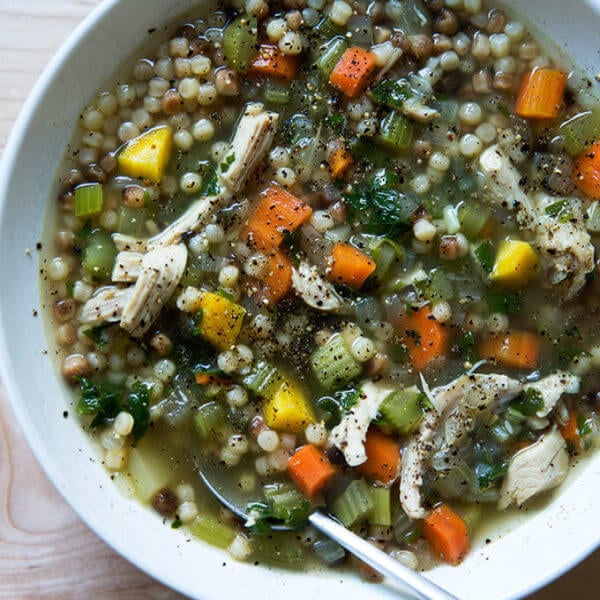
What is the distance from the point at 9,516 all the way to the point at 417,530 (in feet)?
5.55

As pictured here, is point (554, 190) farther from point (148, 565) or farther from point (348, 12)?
point (148, 565)

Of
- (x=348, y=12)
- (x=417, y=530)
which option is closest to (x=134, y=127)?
(x=348, y=12)

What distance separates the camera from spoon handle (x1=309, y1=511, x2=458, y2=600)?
3.26m

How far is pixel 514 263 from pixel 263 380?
113 cm

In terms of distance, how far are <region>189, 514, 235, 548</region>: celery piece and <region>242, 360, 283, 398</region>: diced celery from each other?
21.8 inches

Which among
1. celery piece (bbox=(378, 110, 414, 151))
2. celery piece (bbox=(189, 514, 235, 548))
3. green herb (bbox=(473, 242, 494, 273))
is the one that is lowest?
celery piece (bbox=(189, 514, 235, 548))

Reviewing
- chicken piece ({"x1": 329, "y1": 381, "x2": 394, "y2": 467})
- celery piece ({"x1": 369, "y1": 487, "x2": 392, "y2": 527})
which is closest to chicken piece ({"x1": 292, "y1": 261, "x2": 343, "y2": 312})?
chicken piece ({"x1": 329, "y1": 381, "x2": 394, "y2": 467})

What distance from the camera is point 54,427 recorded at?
3.45 meters

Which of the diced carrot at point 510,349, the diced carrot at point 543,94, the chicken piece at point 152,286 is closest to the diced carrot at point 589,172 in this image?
the diced carrot at point 543,94

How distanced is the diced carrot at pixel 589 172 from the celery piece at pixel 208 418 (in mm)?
1770

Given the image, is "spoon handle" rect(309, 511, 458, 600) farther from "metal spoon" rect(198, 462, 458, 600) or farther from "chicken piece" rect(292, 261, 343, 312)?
"chicken piece" rect(292, 261, 343, 312)

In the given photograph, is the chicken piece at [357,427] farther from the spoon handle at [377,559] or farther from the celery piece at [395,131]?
the celery piece at [395,131]

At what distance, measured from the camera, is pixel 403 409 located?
358 cm

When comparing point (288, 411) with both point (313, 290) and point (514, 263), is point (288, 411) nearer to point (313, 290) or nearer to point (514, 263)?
point (313, 290)
